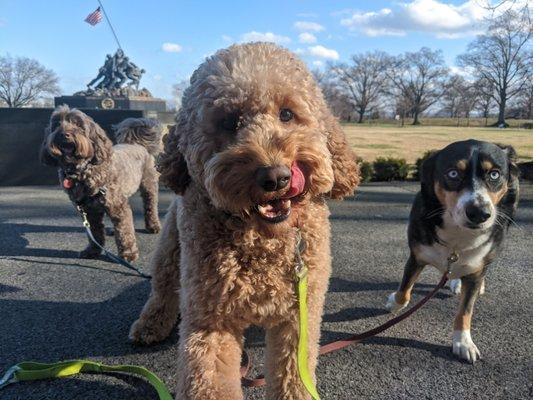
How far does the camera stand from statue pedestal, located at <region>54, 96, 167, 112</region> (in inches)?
758

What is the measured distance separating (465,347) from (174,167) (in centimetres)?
222

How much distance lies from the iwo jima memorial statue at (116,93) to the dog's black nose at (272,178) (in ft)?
55.8

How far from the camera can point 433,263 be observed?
3139 millimetres

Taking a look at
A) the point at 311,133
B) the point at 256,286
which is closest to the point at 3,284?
the point at 256,286

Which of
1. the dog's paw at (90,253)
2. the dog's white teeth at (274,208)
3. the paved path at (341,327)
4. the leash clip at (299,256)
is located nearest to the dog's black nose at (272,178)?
the dog's white teeth at (274,208)

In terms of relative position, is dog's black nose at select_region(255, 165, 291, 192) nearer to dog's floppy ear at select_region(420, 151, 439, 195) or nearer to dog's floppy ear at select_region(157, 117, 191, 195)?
dog's floppy ear at select_region(157, 117, 191, 195)

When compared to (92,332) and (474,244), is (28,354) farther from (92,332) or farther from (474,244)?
(474,244)

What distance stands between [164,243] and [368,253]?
2909 millimetres

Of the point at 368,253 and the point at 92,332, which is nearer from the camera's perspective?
the point at 92,332

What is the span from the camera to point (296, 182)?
5.55 ft

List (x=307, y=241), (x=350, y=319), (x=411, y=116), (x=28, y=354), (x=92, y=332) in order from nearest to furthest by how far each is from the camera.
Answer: (x=307, y=241), (x=28, y=354), (x=92, y=332), (x=350, y=319), (x=411, y=116)

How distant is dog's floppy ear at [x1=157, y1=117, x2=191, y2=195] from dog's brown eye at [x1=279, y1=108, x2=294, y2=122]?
518mm

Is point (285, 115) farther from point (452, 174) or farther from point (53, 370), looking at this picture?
point (53, 370)

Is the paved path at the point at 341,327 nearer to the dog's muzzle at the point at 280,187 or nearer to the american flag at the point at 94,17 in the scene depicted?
the dog's muzzle at the point at 280,187
